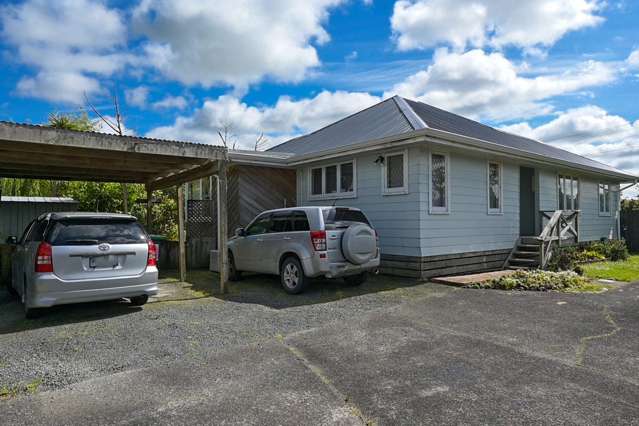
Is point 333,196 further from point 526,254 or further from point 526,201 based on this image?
point 526,201

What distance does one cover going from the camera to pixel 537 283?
28.7 ft

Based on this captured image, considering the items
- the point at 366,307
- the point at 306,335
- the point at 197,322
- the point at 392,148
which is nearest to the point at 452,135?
the point at 392,148

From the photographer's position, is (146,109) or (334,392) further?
(146,109)

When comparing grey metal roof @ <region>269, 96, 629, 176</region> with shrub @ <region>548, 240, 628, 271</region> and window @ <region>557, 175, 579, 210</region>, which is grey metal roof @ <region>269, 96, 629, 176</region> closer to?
window @ <region>557, 175, 579, 210</region>

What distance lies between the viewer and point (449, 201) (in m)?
10.3

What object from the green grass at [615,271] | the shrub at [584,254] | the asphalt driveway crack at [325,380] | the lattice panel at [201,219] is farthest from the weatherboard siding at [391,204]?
the asphalt driveway crack at [325,380]

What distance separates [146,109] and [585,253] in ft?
68.0

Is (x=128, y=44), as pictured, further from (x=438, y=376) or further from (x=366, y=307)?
(x=438, y=376)

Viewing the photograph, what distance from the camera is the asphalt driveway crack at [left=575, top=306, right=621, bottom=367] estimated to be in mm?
4457

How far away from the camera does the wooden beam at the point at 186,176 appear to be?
860 centimetres

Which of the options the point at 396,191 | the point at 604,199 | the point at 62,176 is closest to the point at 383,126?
the point at 396,191

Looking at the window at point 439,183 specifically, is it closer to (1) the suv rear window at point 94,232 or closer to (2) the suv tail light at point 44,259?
(1) the suv rear window at point 94,232

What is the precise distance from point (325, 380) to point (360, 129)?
9.08m

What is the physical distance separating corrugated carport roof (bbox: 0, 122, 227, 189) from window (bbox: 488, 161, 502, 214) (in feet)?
24.4
